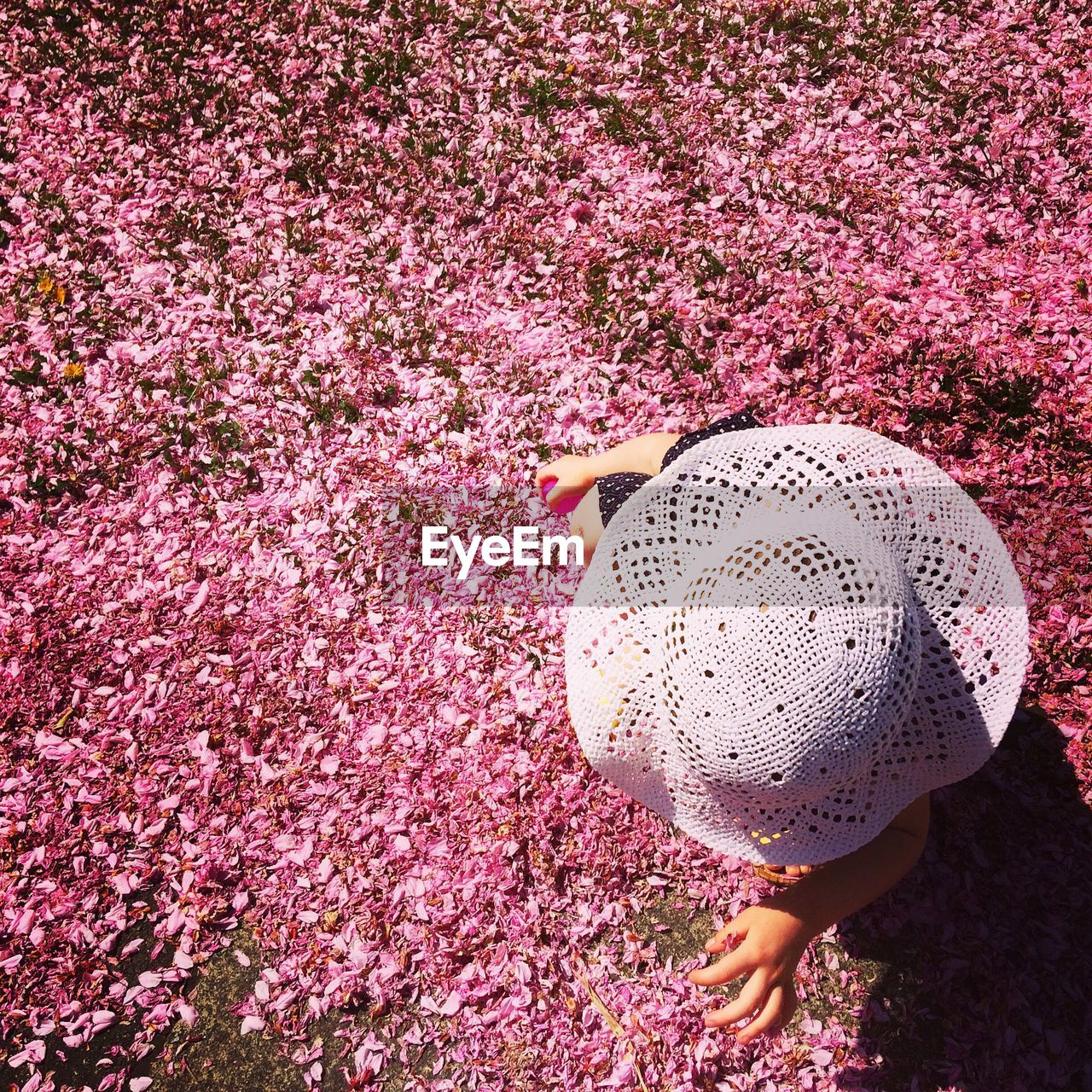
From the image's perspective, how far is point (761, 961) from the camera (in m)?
1.90

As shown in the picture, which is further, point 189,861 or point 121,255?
point 121,255

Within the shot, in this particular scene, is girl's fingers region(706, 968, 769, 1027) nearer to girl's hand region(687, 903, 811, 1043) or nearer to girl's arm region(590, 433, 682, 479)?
girl's hand region(687, 903, 811, 1043)

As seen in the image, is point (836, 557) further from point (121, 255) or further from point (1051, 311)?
point (121, 255)

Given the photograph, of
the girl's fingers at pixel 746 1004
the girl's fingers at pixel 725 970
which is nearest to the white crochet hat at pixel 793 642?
the girl's fingers at pixel 725 970

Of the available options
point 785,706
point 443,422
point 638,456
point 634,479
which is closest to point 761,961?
point 785,706

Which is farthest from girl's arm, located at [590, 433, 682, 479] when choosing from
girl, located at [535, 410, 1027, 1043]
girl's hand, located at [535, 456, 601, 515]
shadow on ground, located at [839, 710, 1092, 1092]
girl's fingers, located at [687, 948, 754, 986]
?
shadow on ground, located at [839, 710, 1092, 1092]

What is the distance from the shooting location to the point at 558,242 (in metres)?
4.03

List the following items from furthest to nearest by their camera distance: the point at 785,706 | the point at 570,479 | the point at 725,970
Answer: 1. the point at 570,479
2. the point at 725,970
3. the point at 785,706

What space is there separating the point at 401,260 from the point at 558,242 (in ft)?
2.64

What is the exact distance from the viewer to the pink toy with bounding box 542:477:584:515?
300cm

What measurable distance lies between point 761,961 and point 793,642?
1016 millimetres

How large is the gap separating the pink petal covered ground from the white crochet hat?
1526mm

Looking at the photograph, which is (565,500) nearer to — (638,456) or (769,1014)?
(638,456)

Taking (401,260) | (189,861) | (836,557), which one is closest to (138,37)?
(401,260)
